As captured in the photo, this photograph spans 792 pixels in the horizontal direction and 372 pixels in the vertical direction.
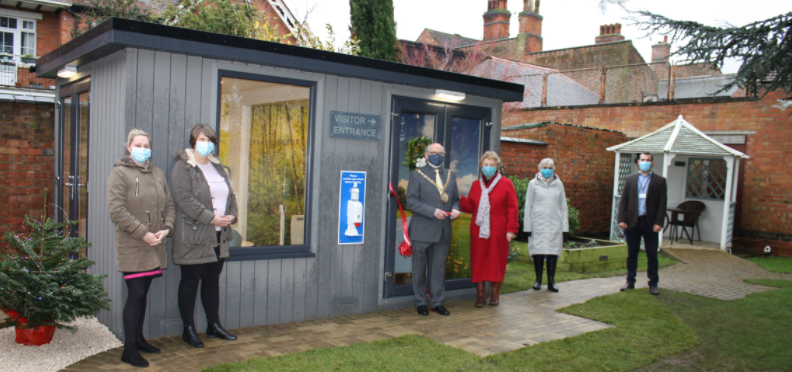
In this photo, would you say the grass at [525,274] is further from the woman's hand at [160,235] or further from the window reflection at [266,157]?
the woman's hand at [160,235]

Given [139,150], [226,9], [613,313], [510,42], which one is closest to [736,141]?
[613,313]

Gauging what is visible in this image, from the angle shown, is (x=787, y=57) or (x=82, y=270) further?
(x=82, y=270)

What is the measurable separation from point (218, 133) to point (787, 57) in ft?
15.7

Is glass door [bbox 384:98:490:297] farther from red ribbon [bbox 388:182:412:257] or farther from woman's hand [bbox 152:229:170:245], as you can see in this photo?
woman's hand [bbox 152:229:170:245]

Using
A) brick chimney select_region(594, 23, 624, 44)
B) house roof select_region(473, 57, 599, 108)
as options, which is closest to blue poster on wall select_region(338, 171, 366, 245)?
house roof select_region(473, 57, 599, 108)

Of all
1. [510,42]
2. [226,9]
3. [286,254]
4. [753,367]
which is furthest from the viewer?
[510,42]

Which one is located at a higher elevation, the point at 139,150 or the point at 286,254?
the point at 139,150

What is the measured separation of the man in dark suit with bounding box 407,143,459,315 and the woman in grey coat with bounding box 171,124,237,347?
2022mm

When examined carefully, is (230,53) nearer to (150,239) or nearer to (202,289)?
(150,239)

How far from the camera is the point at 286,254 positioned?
5488mm

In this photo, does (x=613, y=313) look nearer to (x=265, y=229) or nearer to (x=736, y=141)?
(x=265, y=229)

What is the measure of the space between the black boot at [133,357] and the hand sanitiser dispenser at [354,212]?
2.31 meters

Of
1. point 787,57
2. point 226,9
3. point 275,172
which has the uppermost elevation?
point 226,9

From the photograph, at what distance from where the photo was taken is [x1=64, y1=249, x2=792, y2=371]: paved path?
4434 millimetres
